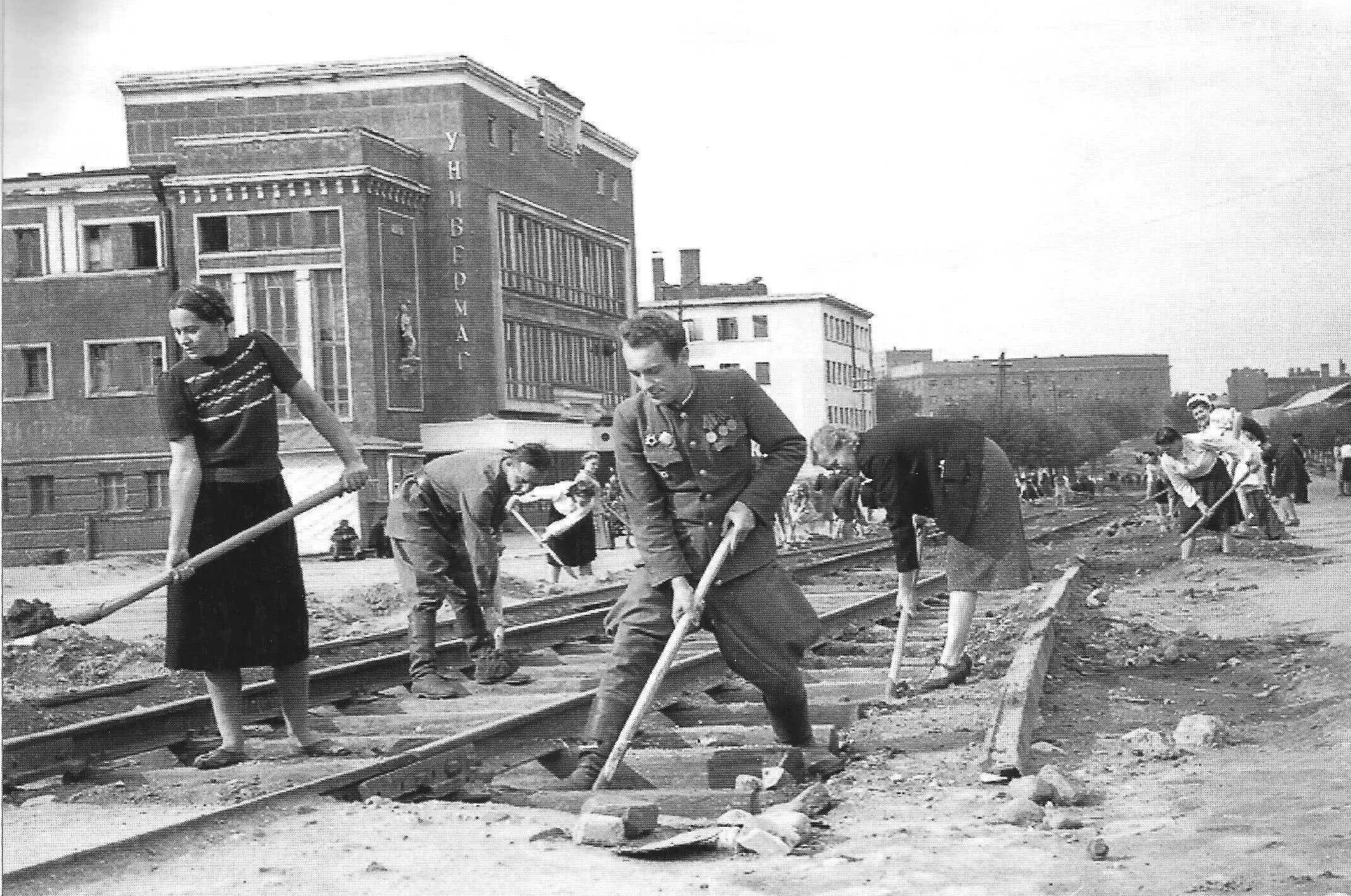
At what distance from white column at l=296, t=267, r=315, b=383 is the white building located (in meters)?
1.52

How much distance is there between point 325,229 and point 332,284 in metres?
0.32

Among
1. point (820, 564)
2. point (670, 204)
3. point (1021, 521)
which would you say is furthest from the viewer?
point (820, 564)

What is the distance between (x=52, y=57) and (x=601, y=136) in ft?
5.76

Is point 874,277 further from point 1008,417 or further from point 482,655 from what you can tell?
point 482,655

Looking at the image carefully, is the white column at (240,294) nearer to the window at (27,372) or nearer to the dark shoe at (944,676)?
the window at (27,372)

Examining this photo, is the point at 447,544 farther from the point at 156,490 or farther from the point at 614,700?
the point at 614,700

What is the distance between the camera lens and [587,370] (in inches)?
270

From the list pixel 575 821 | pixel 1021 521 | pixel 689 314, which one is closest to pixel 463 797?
pixel 575 821

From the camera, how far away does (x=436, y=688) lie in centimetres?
636

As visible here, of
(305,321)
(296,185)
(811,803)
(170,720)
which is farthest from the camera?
(296,185)

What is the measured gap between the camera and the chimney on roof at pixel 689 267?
541cm

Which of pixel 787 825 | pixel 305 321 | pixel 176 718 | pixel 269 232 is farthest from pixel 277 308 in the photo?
pixel 787 825

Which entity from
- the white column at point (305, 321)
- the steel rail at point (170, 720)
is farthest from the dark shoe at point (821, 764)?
the white column at point (305, 321)

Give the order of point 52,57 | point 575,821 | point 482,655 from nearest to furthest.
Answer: point 575,821
point 52,57
point 482,655
